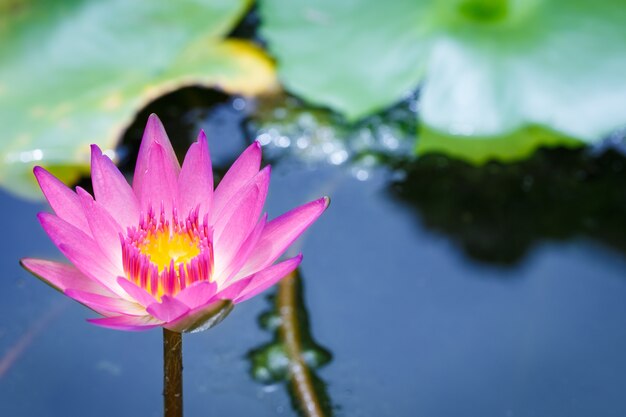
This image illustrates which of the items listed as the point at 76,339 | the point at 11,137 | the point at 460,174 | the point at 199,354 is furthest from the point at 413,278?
the point at 11,137

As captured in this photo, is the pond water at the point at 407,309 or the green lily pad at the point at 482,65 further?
the green lily pad at the point at 482,65

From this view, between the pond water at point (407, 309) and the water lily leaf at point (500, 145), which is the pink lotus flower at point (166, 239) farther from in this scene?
the water lily leaf at point (500, 145)

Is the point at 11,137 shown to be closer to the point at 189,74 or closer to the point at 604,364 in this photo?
the point at 189,74

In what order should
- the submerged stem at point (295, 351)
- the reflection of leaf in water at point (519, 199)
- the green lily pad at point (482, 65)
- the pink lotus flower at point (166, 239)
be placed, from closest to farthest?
the pink lotus flower at point (166, 239), the submerged stem at point (295, 351), the reflection of leaf in water at point (519, 199), the green lily pad at point (482, 65)

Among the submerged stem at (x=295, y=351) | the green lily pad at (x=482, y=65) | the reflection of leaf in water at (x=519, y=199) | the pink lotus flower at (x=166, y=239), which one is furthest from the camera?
the green lily pad at (x=482, y=65)

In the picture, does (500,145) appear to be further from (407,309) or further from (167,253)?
(167,253)

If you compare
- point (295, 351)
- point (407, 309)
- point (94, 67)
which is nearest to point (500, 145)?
point (407, 309)

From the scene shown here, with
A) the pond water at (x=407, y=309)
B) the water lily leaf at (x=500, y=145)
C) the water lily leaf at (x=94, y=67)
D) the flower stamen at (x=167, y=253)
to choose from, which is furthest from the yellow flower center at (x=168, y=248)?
the water lily leaf at (x=500, y=145)
